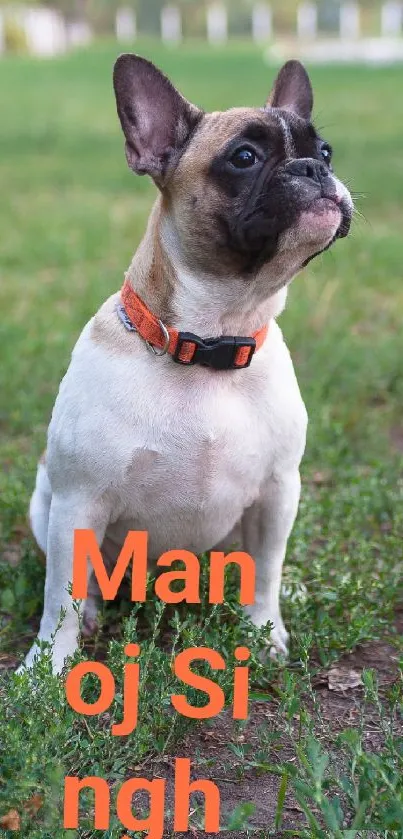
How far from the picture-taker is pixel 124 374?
271cm

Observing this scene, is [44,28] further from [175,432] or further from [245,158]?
[175,432]

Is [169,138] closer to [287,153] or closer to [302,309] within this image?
[287,153]

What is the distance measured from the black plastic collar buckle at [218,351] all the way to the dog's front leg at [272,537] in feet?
1.08

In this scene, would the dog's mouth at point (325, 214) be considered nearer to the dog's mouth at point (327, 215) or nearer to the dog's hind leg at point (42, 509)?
the dog's mouth at point (327, 215)

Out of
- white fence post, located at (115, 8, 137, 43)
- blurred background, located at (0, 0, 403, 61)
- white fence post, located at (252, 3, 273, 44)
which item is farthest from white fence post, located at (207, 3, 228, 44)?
white fence post, located at (115, 8, 137, 43)

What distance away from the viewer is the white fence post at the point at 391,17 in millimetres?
50094

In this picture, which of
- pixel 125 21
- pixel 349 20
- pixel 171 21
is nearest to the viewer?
pixel 349 20

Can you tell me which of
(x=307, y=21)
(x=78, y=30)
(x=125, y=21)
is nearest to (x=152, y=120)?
(x=307, y=21)

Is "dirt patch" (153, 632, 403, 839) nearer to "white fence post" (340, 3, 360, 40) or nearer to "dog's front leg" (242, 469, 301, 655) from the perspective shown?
"dog's front leg" (242, 469, 301, 655)

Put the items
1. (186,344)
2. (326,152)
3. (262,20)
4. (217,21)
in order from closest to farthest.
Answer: (186,344), (326,152), (262,20), (217,21)

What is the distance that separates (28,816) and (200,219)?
1349mm

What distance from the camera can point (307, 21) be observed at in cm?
5088

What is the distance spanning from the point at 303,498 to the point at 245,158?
4.52 feet

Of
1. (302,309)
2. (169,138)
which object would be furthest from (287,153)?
(302,309)
